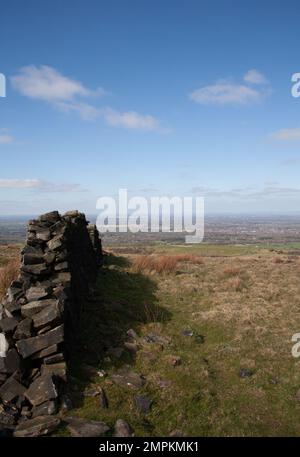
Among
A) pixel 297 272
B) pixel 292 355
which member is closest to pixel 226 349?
pixel 292 355

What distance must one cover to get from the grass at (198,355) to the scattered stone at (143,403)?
13 centimetres

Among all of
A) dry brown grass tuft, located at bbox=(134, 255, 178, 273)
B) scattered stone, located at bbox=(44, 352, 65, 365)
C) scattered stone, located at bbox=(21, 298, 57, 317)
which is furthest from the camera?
dry brown grass tuft, located at bbox=(134, 255, 178, 273)

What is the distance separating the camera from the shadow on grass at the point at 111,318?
35.5 feet

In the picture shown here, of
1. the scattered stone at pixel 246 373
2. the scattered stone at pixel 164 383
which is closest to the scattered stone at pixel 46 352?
the scattered stone at pixel 164 383

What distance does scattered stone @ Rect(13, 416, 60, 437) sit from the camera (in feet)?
24.8

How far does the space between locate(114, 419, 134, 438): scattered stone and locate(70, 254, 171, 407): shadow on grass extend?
1230 mm

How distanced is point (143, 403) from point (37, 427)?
2554mm

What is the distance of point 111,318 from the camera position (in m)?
14.6

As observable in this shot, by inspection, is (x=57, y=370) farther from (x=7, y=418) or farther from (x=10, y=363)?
(x=7, y=418)

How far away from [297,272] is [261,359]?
49.3 ft

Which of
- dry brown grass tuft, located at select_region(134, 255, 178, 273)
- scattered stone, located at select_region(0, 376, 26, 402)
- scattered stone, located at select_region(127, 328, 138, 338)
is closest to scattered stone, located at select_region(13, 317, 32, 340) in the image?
scattered stone, located at select_region(0, 376, 26, 402)

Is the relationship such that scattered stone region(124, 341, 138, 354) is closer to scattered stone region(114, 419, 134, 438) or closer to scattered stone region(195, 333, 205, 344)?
scattered stone region(195, 333, 205, 344)

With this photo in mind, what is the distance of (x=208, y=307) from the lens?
17469 mm

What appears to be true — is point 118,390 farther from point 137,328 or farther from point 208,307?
point 208,307
